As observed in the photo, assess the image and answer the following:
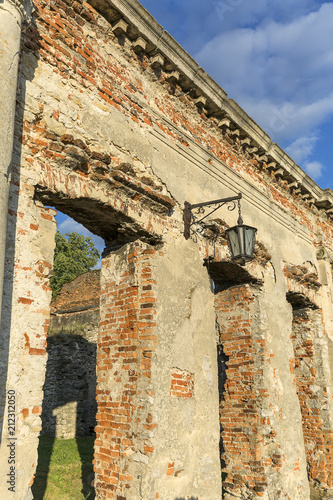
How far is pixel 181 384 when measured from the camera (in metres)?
4.59

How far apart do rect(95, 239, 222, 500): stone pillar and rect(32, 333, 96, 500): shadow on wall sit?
737 cm

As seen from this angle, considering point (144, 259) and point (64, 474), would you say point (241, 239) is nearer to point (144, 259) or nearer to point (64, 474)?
point (144, 259)

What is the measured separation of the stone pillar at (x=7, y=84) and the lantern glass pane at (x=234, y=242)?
10.6 feet

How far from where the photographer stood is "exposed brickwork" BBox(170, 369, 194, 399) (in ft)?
14.7

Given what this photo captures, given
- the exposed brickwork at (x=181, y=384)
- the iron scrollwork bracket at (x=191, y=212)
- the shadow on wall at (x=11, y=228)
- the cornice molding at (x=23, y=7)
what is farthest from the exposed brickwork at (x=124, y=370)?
the cornice molding at (x=23, y=7)

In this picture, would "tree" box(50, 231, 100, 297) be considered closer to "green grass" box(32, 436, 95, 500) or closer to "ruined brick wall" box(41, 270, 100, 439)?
"ruined brick wall" box(41, 270, 100, 439)

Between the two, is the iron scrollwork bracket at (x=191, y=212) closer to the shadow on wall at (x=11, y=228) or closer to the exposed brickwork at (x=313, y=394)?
the shadow on wall at (x=11, y=228)

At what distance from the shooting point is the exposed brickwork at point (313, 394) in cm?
788

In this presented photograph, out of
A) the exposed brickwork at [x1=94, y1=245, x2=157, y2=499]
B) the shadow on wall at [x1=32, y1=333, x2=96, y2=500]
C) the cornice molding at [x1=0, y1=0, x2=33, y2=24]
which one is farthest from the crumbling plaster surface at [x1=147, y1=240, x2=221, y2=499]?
the shadow on wall at [x1=32, y1=333, x2=96, y2=500]

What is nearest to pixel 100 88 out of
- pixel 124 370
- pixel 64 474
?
pixel 124 370

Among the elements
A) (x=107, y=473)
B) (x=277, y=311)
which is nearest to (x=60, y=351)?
(x=277, y=311)

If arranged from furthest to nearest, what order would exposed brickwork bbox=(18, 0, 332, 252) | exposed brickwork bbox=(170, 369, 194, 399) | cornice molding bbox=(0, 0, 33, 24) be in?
exposed brickwork bbox=(170, 369, 194, 399)
exposed brickwork bbox=(18, 0, 332, 252)
cornice molding bbox=(0, 0, 33, 24)

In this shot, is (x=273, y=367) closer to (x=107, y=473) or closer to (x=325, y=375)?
(x=325, y=375)

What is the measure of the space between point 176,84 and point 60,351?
8.66 meters
